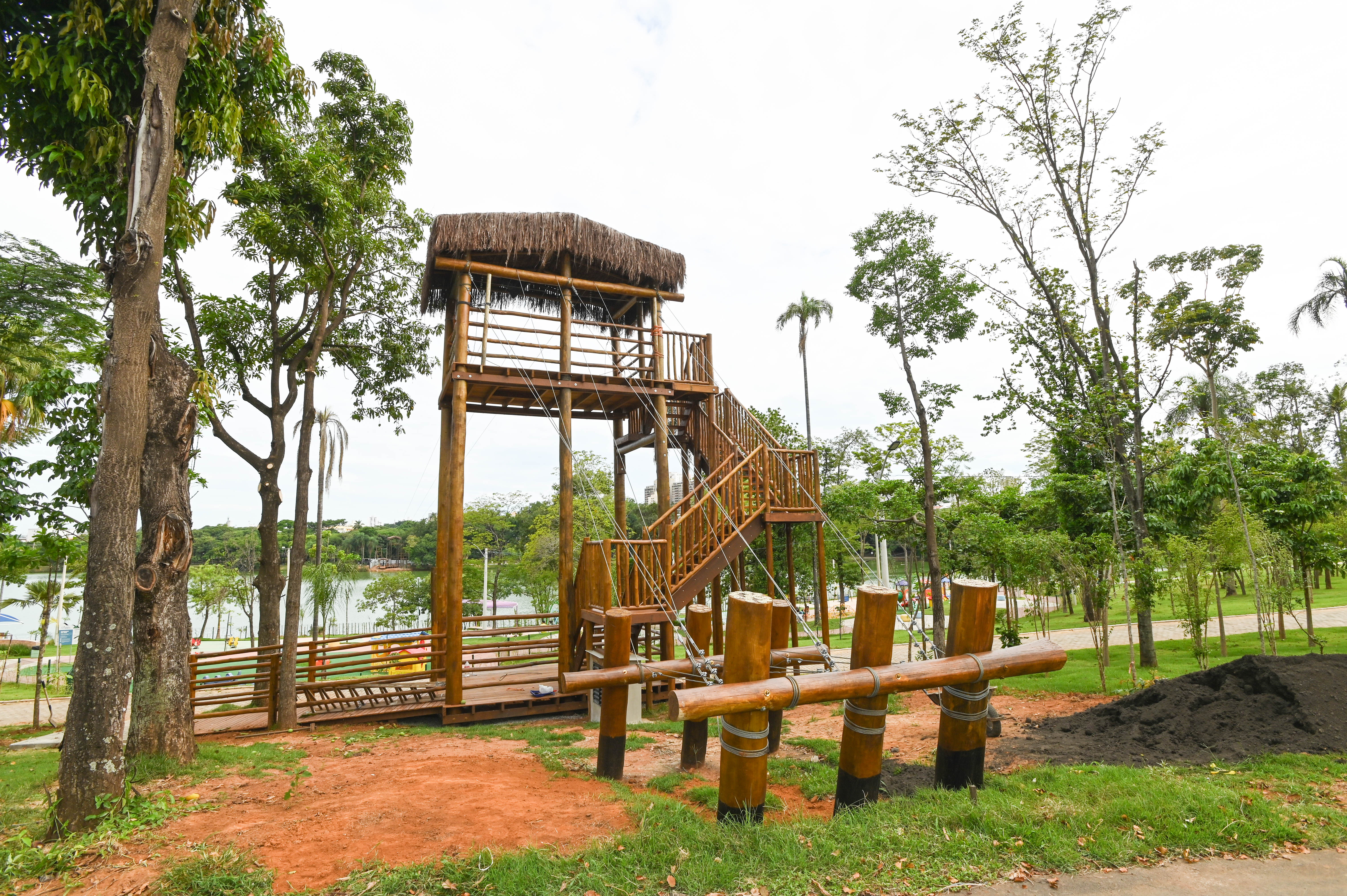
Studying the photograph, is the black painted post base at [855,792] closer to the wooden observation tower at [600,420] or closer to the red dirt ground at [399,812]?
the red dirt ground at [399,812]

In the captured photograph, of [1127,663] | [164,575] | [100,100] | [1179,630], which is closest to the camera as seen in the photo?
[100,100]

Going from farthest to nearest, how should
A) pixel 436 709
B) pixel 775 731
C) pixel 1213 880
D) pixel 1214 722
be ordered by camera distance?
pixel 436 709
pixel 775 731
pixel 1214 722
pixel 1213 880

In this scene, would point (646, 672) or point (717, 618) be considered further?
point (717, 618)

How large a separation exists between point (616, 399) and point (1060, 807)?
9474 mm

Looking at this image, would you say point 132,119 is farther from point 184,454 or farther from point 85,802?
point 85,802

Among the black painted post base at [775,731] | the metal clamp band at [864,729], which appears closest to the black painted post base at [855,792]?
the metal clamp band at [864,729]

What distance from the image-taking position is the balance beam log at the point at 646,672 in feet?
18.8

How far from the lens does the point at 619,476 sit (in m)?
13.9

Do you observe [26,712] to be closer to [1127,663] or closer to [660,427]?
[660,427]

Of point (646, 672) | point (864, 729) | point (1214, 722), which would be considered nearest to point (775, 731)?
point (646, 672)

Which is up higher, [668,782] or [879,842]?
[879,842]

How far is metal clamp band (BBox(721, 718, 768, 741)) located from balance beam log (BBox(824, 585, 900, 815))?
2.18 feet

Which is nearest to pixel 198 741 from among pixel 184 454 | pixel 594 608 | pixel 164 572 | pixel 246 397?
pixel 164 572

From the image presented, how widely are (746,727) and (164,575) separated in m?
6.28
